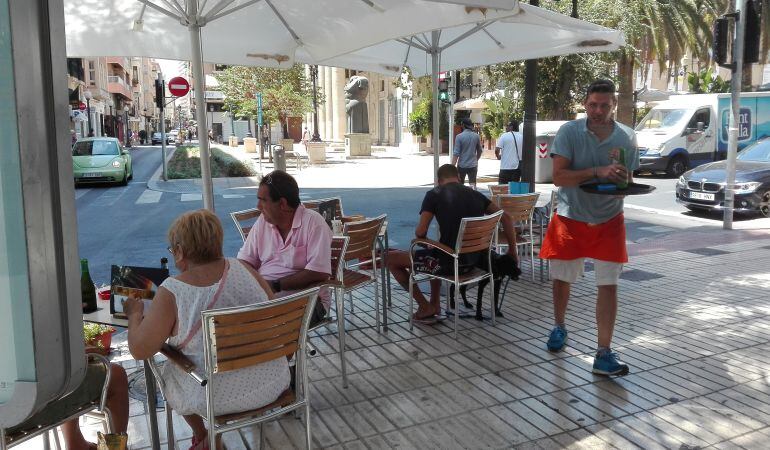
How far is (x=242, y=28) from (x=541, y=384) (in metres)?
4.19

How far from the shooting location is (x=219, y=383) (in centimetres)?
251

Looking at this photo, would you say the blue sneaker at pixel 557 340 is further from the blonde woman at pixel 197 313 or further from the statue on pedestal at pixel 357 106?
the statue on pedestal at pixel 357 106

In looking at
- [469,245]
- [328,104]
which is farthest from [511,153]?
[328,104]

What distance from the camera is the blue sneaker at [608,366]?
3.90m

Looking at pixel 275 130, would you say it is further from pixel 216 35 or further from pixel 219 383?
pixel 219 383

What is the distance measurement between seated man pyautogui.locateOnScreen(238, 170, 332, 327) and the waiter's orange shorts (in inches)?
59.0

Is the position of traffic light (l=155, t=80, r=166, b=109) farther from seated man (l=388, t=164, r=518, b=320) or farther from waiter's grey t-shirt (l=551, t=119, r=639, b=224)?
waiter's grey t-shirt (l=551, t=119, r=639, b=224)

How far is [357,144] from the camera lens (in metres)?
31.7

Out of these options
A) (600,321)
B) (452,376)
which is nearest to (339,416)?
(452,376)

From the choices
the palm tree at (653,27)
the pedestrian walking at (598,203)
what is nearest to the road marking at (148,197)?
the pedestrian walking at (598,203)

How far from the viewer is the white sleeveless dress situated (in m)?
2.47

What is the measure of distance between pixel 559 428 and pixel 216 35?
15.3ft

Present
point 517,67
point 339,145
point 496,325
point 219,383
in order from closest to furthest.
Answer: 1. point 219,383
2. point 496,325
3. point 517,67
4. point 339,145

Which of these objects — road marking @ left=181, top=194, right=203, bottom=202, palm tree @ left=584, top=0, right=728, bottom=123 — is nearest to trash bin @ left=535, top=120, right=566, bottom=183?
palm tree @ left=584, top=0, right=728, bottom=123
